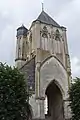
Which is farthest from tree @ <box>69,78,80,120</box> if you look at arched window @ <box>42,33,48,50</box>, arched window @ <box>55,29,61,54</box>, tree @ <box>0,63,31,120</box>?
arched window @ <box>55,29,61,54</box>

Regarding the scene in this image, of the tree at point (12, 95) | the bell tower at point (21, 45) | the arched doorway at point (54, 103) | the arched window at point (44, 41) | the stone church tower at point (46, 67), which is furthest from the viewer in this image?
the bell tower at point (21, 45)

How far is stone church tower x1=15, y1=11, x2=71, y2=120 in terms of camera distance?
24.3m

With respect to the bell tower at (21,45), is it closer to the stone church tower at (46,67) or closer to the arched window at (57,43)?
the stone church tower at (46,67)

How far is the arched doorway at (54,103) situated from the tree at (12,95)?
10720 millimetres

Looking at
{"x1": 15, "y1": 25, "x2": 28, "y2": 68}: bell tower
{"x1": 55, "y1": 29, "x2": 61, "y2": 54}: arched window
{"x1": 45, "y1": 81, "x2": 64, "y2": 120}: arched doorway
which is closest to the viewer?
{"x1": 45, "y1": 81, "x2": 64, "y2": 120}: arched doorway

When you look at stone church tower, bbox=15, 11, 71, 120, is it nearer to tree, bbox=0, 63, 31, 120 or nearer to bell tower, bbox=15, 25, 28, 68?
bell tower, bbox=15, 25, 28, 68

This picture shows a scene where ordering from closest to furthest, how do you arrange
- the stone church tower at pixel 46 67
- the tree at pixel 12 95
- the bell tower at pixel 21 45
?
1. the tree at pixel 12 95
2. the stone church tower at pixel 46 67
3. the bell tower at pixel 21 45

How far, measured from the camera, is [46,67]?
26203mm

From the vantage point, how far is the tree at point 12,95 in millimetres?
14596

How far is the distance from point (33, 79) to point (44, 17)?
443 inches

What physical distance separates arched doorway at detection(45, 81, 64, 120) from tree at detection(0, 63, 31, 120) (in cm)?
1072

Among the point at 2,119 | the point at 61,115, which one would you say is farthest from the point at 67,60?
the point at 2,119

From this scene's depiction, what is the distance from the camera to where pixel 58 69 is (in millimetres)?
27031

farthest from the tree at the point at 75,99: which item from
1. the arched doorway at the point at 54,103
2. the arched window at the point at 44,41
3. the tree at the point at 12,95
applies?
the arched window at the point at 44,41
